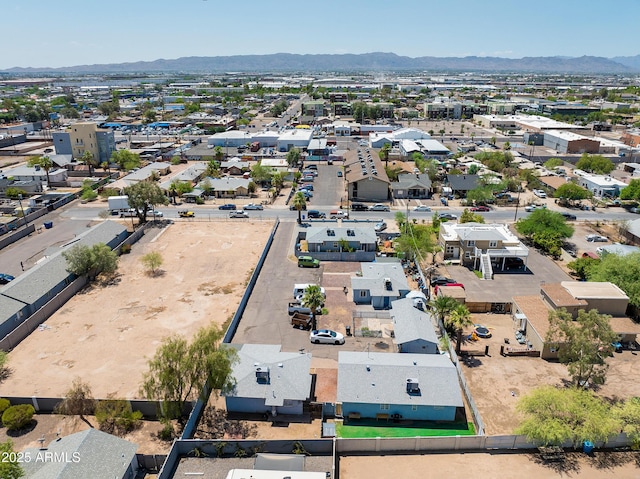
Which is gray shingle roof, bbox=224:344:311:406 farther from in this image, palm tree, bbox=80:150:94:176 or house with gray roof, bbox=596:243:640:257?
palm tree, bbox=80:150:94:176

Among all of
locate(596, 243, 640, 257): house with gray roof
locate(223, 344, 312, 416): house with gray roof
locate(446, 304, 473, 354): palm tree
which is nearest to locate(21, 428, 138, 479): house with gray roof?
locate(223, 344, 312, 416): house with gray roof

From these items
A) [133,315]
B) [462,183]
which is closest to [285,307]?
[133,315]

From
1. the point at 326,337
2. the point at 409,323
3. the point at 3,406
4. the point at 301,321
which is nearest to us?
the point at 3,406

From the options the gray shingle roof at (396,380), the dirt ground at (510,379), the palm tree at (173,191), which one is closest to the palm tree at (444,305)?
Result: the dirt ground at (510,379)

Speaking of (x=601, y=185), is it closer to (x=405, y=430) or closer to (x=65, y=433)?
(x=405, y=430)

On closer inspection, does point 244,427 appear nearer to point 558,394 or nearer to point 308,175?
point 558,394

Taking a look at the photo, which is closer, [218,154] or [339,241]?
[339,241]
